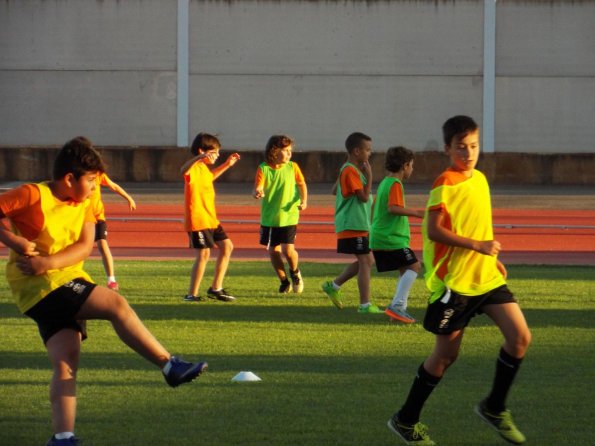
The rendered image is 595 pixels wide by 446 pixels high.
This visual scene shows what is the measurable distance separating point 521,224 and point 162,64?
65.1 feet

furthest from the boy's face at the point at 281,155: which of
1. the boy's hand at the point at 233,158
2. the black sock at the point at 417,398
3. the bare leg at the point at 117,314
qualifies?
the bare leg at the point at 117,314

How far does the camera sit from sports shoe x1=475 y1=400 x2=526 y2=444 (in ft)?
20.8

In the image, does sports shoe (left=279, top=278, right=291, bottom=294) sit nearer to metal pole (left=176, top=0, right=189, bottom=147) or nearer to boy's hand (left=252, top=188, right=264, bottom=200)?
boy's hand (left=252, top=188, right=264, bottom=200)

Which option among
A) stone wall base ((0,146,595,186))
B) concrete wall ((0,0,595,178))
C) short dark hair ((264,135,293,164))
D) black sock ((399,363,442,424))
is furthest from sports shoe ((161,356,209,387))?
concrete wall ((0,0,595,178))

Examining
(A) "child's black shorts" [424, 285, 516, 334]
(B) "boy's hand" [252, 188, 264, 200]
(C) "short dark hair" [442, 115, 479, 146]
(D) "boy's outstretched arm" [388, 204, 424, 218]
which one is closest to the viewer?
(A) "child's black shorts" [424, 285, 516, 334]

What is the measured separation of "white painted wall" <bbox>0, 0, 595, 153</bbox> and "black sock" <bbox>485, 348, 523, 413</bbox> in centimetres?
3676

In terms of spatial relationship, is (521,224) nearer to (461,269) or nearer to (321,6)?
(321,6)

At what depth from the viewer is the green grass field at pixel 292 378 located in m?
6.71

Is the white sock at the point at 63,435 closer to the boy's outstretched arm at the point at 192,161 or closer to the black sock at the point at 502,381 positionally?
the black sock at the point at 502,381

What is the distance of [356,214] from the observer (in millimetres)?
12266

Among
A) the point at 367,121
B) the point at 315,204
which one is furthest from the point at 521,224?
the point at 367,121

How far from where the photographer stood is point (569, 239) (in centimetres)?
2375

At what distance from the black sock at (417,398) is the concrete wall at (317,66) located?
120 ft

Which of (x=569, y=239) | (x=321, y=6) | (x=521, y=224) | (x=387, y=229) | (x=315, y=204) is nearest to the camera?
(x=387, y=229)
